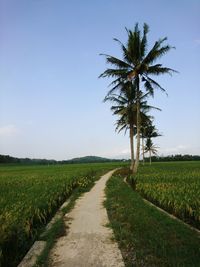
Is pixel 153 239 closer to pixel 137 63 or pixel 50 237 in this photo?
pixel 50 237

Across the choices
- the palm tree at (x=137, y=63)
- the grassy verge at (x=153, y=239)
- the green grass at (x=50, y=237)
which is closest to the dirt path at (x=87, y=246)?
the green grass at (x=50, y=237)

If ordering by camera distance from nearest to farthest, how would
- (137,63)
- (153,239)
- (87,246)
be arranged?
(87,246) → (153,239) → (137,63)

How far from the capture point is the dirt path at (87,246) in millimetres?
5173

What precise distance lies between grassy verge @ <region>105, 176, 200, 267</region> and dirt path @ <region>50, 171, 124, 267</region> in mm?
223

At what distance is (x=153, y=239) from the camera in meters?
6.25

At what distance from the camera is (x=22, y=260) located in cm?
527

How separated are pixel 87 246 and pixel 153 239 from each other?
1.41m

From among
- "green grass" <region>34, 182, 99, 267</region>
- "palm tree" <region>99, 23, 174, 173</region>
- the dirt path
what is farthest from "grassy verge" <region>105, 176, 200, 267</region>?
"palm tree" <region>99, 23, 174, 173</region>

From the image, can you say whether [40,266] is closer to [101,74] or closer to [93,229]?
[93,229]

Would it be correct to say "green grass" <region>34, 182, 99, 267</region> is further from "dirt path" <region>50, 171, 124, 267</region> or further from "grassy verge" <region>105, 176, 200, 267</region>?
"grassy verge" <region>105, 176, 200, 267</region>

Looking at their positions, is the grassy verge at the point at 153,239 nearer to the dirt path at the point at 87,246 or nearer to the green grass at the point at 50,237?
the dirt path at the point at 87,246

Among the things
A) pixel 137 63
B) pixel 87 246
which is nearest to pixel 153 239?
pixel 87 246

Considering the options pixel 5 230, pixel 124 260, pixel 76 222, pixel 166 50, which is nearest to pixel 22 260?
pixel 5 230

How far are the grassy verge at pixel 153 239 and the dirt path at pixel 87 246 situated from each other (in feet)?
0.73
